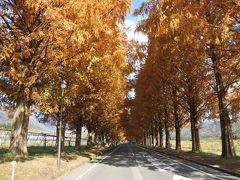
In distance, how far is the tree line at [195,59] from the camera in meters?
12.0

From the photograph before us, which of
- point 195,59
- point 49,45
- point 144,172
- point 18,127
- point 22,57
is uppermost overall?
point 195,59

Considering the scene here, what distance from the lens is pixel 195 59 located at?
22.2 m

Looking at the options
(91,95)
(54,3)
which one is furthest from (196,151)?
(54,3)

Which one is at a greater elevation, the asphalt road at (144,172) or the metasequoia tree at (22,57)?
the metasequoia tree at (22,57)

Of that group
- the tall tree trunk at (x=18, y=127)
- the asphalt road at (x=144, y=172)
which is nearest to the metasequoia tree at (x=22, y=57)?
the tall tree trunk at (x=18, y=127)

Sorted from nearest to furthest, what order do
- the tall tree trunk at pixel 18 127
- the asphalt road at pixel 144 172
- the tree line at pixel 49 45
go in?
the tree line at pixel 49 45, the asphalt road at pixel 144 172, the tall tree trunk at pixel 18 127

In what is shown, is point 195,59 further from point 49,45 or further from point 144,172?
point 49,45

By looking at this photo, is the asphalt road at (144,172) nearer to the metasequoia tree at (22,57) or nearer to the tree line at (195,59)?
the metasequoia tree at (22,57)

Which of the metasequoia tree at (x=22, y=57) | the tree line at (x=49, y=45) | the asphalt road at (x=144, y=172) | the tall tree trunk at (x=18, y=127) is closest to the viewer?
the tree line at (x=49, y=45)

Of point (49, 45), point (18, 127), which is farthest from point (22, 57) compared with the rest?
point (18, 127)

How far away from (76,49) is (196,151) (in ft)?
68.3

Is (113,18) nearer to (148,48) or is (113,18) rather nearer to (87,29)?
(87,29)

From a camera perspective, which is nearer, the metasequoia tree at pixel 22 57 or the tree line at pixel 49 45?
the tree line at pixel 49 45

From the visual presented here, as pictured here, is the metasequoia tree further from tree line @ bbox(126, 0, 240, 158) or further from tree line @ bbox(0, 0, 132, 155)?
tree line @ bbox(126, 0, 240, 158)
